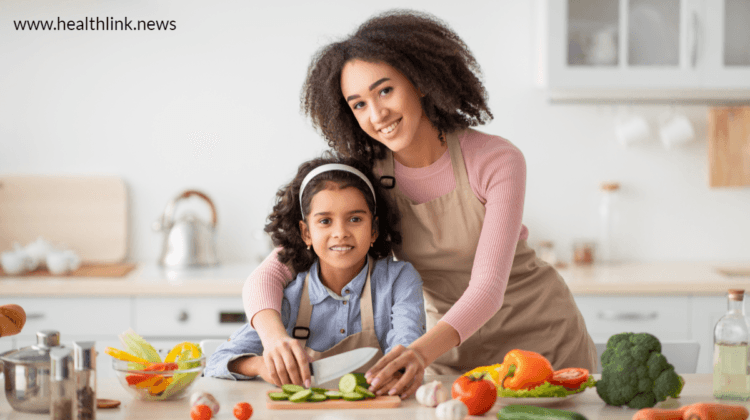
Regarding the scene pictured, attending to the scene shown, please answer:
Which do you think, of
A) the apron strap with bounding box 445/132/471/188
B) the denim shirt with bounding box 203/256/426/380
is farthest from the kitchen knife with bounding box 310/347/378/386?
the apron strap with bounding box 445/132/471/188

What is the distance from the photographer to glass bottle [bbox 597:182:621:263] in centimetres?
275

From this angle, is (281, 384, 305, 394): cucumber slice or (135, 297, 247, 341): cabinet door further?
(135, 297, 247, 341): cabinet door

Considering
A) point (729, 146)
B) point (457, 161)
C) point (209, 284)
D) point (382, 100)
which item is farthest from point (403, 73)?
point (729, 146)

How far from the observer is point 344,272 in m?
1.41

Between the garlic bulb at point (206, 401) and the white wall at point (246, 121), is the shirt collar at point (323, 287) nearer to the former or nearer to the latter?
the garlic bulb at point (206, 401)

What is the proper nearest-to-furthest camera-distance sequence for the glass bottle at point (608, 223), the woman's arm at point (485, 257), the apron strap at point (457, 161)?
the woman's arm at point (485, 257) → the apron strap at point (457, 161) → the glass bottle at point (608, 223)

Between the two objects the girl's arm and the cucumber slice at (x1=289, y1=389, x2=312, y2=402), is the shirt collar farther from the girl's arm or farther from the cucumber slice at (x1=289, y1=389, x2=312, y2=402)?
the cucumber slice at (x1=289, y1=389, x2=312, y2=402)

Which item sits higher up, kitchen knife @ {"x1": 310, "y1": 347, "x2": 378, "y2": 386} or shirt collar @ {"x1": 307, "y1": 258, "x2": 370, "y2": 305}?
shirt collar @ {"x1": 307, "y1": 258, "x2": 370, "y2": 305}

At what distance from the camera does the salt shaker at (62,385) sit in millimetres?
856

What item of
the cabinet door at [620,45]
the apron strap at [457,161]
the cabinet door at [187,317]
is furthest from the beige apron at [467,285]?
the cabinet door at [620,45]

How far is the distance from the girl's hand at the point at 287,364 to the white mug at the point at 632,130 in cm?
198

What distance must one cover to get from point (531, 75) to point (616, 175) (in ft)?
1.73

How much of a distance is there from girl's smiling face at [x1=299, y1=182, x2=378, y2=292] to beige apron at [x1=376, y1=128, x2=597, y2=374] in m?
0.11

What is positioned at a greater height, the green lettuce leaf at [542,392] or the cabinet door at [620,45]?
the cabinet door at [620,45]
